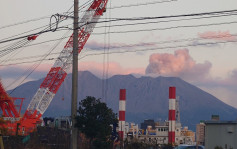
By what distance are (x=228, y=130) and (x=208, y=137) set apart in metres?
2.06

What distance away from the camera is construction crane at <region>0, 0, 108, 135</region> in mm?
94125

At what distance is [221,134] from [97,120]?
365 inches

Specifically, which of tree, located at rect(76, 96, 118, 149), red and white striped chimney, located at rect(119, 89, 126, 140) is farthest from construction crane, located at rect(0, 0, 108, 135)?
tree, located at rect(76, 96, 118, 149)

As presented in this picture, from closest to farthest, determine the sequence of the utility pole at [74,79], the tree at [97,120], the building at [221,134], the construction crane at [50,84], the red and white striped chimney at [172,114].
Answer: the utility pole at [74,79]
the building at [221,134]
the tree at [97,120]
the construction crane at [50,84]
the red and white striped chimney at [172,114]

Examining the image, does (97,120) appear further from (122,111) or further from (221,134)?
(122,111)

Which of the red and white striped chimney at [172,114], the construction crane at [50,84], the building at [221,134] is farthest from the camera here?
the red and white striped chimney at [172,114]

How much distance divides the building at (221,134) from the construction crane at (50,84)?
189ft

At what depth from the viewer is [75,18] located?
34.0 m

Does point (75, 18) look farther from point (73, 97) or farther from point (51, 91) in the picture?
point (51, 91)

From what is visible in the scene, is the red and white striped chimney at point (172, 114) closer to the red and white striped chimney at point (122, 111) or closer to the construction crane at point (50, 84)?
the red and white striped chimney at point (122, 111)

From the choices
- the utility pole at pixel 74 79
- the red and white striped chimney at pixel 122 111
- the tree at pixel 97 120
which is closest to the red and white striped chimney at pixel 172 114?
the red and white striped chimney at pixel 122 111

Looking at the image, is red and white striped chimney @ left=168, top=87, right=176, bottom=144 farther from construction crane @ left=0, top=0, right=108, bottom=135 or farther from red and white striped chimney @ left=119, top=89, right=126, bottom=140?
construction crane @ left=0, top=0, right=108, bottom=135

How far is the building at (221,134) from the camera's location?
36000mm

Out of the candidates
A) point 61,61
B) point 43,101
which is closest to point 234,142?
point 61,61
